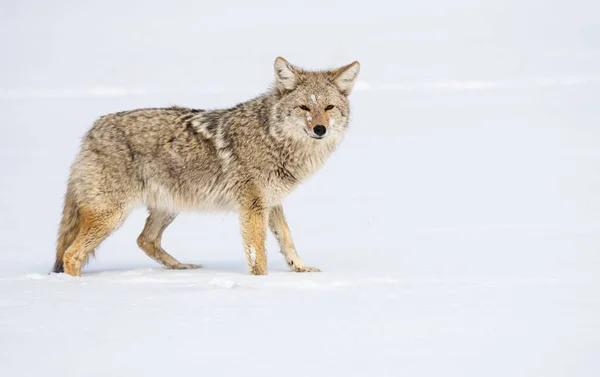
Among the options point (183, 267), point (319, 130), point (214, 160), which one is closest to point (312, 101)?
point (319, 130)

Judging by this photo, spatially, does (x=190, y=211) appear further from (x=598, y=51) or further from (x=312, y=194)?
(x=598, y=51)

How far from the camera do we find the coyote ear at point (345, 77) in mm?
7172

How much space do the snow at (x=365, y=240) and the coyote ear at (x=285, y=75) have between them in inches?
60.1

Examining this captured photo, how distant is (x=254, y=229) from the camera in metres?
7.00

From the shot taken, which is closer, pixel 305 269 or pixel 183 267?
pixel 305 269

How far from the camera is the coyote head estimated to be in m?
6.91

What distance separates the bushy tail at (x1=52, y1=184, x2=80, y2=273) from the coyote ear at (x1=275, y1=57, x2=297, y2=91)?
191 cm

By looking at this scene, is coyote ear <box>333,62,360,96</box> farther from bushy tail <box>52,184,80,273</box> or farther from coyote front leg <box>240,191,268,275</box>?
bushy tail <box>52,184,80,273</box>

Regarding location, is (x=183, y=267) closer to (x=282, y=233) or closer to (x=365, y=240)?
(x=282, y=233)

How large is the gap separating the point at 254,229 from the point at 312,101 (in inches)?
43.9

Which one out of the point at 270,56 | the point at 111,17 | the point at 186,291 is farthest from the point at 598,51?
the point at 186,291

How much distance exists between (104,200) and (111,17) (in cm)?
3652

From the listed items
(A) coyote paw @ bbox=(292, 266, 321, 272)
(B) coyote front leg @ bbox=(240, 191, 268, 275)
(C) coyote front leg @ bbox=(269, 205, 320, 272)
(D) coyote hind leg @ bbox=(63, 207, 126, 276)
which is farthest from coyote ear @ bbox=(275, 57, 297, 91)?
(D) coyote hind leg @ bbox=(63, 207, 126, 276)

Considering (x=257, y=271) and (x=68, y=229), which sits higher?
(x=68, y=229)
